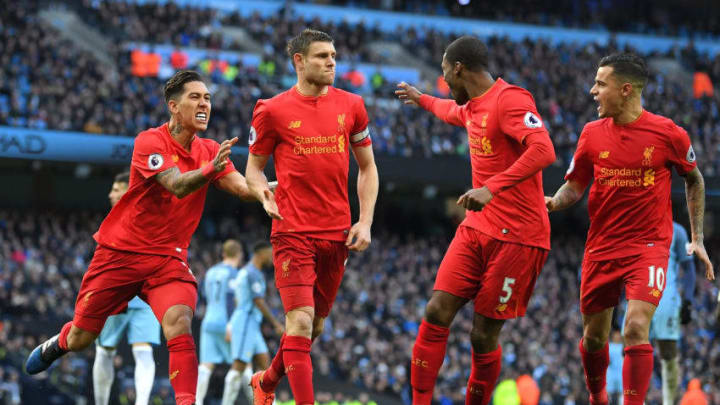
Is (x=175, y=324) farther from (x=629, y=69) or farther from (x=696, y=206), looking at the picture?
(x=696, y=206)

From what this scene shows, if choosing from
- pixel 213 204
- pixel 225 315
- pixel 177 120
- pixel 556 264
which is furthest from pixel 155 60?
pixel 177 120

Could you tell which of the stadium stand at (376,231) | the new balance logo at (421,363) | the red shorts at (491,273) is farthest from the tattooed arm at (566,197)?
the stadium stand at (376,231)

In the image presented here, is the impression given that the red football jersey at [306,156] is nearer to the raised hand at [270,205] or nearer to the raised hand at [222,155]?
the raised hand at [270,205]

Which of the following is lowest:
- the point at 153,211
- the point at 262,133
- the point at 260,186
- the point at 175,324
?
the point at 175,324

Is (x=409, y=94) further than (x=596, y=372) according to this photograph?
Yes

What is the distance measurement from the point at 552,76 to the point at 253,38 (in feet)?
36.8

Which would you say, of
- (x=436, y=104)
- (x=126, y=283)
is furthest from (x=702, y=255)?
(x=126, y=283)

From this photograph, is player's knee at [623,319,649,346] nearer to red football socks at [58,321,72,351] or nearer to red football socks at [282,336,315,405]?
red football socks at [282,336,315,405]

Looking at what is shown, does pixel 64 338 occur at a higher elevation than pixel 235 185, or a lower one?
lower

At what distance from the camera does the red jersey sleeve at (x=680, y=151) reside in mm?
7613

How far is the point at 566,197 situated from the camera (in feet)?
26.6

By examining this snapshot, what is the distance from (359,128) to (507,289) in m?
1.64

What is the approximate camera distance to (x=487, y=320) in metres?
7.41

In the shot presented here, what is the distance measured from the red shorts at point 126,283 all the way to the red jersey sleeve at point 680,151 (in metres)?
3.78
